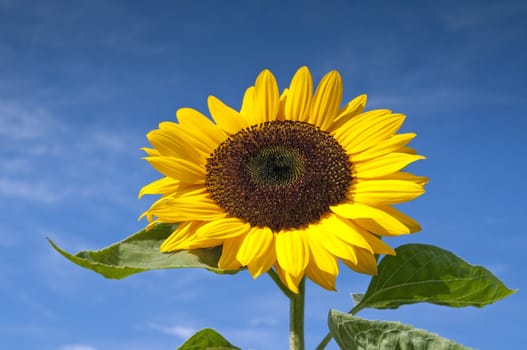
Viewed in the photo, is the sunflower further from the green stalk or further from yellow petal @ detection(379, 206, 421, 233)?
the green stalk

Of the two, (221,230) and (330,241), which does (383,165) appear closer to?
(330,241)

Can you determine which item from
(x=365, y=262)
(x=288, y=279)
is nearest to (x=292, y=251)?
(x=288, y=279)

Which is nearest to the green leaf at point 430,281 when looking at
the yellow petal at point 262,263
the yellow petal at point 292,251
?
the yellow petal at point 292,251

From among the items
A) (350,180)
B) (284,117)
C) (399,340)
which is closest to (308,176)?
(350,180)

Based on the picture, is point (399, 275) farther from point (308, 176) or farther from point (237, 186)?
point (237, 186)

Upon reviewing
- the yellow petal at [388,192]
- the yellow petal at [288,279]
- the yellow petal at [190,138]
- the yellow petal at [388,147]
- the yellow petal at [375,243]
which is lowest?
the yellow petal at [288,279]

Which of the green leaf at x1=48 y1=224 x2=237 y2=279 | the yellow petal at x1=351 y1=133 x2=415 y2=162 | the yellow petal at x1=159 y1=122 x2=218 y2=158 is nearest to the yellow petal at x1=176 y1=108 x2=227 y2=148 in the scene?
the yellow petal at x1=159 y1=122 x2=218 y2=158

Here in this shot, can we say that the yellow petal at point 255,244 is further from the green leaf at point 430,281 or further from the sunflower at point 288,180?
the green leaf at point 430,281
